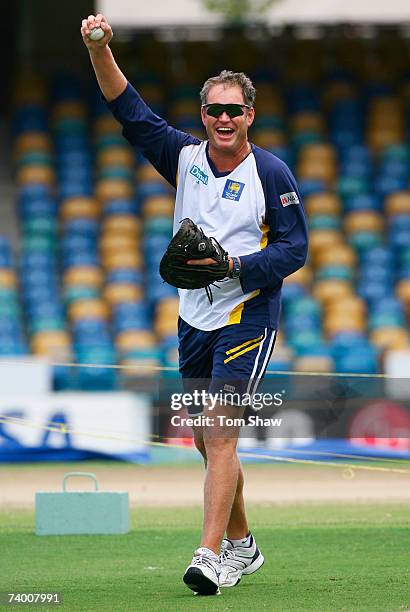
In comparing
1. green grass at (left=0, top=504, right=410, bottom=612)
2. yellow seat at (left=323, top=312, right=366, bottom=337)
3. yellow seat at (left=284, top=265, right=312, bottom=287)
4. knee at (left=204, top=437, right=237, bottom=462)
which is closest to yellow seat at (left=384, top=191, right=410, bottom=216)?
yellow seat at (left=284, top=265, right=312, bottom=287)

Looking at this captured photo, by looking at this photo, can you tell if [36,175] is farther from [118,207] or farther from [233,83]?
[233,83]

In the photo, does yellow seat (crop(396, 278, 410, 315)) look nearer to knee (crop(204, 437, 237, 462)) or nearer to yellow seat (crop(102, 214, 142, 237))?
yellow seat (crop(102, 214, 142, 237))

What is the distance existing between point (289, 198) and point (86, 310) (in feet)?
36.8

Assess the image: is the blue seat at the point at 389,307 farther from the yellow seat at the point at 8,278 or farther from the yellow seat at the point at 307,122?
the yellow seat at the point at 8,278

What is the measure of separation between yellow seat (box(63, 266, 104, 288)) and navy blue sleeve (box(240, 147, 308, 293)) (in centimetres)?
1171

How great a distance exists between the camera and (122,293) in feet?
57.2

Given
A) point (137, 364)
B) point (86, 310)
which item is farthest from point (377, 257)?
point (137, 364)

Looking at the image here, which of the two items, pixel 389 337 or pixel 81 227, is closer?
pixel 389 337

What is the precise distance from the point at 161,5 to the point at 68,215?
12.8 meters

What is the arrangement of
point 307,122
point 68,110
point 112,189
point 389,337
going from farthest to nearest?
point 307,122 < point 68,110 < point 112,189 < point 389,337

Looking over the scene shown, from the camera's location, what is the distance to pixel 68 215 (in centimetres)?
1859

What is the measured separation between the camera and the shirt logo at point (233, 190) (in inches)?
236

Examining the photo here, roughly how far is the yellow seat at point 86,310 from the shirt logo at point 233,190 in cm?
1100

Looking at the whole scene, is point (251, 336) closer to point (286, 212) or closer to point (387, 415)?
point (286, 212)
